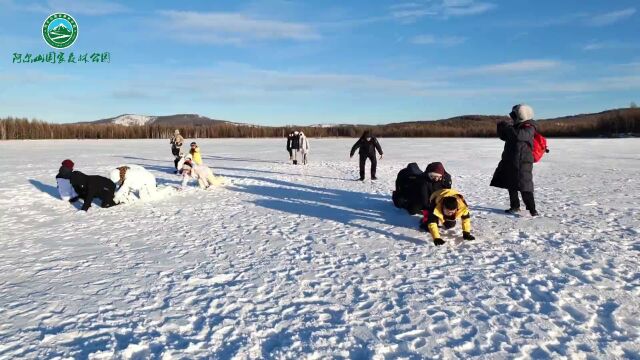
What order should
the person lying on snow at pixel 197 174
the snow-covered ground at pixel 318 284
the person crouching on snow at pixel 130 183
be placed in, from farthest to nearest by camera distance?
the person lying on snow at pixel 197 174, the person crouching on snow at pixel 130 183, the snow-covered ground at pixel 318 284

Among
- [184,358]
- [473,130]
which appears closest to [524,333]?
[184,358]

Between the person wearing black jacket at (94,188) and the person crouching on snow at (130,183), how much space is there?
0.17 meters

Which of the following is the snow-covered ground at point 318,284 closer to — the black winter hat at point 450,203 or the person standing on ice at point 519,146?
the black winter hat at point 450,203

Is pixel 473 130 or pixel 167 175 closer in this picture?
pixel 167 175

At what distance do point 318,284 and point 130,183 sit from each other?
7.09 m

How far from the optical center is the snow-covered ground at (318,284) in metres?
3.48

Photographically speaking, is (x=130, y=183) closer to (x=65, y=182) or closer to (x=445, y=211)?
(x=65, y=182)

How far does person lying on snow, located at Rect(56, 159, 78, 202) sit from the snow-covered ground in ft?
3.16

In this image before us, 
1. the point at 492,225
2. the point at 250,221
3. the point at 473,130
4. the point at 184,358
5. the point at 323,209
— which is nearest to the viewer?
the point at 184,358

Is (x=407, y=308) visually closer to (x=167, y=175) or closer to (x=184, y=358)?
(x=184, y=358)

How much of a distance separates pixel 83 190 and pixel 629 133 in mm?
50967

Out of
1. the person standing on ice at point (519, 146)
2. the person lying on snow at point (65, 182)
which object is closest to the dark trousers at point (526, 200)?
the person standing on ice at point (519, 146)

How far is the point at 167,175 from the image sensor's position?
1554 centimetres

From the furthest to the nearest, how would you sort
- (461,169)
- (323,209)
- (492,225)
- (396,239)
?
(461,169), (323,209), (492,225), (396,239)
